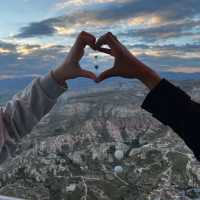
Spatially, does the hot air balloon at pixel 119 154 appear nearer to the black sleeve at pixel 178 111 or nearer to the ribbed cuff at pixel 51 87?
the ribbed cuff at pixel 51 87

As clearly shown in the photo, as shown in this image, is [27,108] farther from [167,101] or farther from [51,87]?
[167,101]

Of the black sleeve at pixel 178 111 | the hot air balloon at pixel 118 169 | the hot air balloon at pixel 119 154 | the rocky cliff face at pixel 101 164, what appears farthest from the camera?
the hot air balloon at pixel 119 154

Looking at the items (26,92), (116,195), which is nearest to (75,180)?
(116,195)

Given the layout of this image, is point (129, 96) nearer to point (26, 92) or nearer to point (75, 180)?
point (75, 180)

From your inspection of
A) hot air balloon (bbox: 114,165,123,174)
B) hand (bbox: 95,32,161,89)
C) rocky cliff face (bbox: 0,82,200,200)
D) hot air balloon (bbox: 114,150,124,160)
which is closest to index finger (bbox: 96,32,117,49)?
hand (bbox: 95,32,161,89)

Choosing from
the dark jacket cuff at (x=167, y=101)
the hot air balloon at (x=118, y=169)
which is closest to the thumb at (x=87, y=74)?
the dark jacket cuff at (x=167, y=101)

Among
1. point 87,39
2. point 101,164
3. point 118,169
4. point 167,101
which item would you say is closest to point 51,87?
point 87,39

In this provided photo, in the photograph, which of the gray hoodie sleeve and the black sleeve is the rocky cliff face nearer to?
the gray hoodie sleeve
